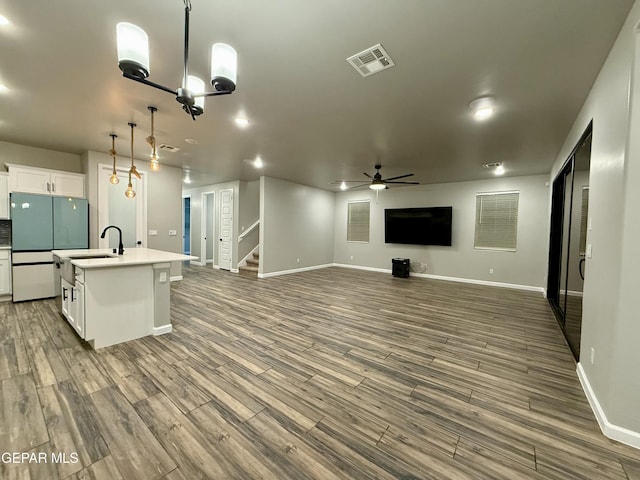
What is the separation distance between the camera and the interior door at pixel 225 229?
8102 mm

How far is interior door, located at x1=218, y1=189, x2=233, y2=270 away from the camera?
26.6 ft

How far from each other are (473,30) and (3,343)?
5503 millimetres

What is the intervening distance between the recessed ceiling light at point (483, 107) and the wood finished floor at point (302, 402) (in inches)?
110

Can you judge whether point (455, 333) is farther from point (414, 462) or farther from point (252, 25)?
point (252, 25)

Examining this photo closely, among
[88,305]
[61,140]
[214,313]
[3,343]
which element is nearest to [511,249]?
[214,313]

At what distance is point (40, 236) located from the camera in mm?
4605

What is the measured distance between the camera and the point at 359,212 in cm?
921

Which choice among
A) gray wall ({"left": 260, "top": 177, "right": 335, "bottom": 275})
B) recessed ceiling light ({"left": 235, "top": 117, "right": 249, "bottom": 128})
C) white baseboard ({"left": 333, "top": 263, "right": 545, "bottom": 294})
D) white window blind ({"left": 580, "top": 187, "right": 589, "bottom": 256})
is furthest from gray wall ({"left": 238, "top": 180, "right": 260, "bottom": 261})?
white window blind ({"left": 580, "top": 187, "right": 589, "bottom": 256})

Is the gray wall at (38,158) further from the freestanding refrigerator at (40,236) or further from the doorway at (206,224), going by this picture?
the doorway at (206,224)

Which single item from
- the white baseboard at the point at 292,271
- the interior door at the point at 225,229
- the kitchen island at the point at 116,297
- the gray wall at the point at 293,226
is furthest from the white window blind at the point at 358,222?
the kitchen island at the point at 116,297

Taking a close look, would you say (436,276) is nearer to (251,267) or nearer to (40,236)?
(251,267)

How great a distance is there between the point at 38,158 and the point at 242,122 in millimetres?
4623

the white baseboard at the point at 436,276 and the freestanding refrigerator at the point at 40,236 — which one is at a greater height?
the freestanding refrigerator at the point at 40,236

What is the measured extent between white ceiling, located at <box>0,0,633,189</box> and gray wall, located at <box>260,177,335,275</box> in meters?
2.86
